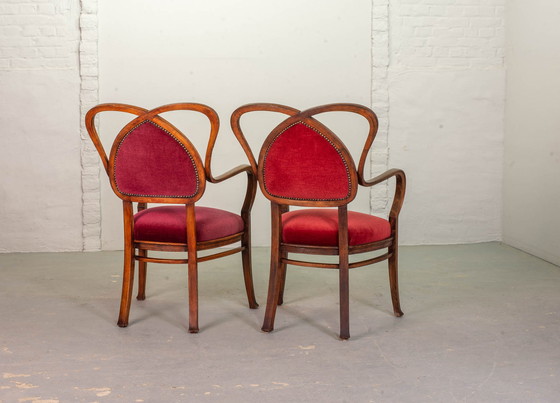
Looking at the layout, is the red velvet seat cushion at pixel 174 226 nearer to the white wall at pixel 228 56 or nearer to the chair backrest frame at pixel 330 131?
the chair backrest frame at pixel 330 131

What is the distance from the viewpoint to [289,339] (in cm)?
315

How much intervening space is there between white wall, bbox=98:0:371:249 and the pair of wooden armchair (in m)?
2.05

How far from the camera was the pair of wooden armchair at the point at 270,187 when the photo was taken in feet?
10.1

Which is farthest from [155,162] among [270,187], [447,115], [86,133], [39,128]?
[447,115]

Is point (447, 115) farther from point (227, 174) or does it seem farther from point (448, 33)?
point (227, 174)

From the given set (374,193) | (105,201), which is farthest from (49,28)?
(374,193)

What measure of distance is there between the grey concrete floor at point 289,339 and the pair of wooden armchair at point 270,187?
0.21 m

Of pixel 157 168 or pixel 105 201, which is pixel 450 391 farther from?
pixel 105 201

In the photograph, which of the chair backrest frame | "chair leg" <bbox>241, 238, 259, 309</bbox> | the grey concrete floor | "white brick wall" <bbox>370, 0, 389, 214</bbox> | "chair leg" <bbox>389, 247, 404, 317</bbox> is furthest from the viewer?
"white brick wall" <bbox>370, 0, 389, 214</bbox>

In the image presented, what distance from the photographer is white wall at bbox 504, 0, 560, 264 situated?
4.74 metres

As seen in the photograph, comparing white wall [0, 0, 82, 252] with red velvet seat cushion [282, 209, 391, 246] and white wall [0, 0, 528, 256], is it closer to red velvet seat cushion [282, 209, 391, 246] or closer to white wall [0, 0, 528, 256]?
white wall [0, 0, 528, 256]

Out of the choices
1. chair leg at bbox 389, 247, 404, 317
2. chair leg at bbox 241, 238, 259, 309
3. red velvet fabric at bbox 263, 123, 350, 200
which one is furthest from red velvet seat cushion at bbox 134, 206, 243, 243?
chair leg at bbox 389, 247, 404, 317

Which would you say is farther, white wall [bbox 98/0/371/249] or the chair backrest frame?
white wall [bbox 98/0/371/249]

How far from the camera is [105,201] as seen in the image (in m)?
5.34
